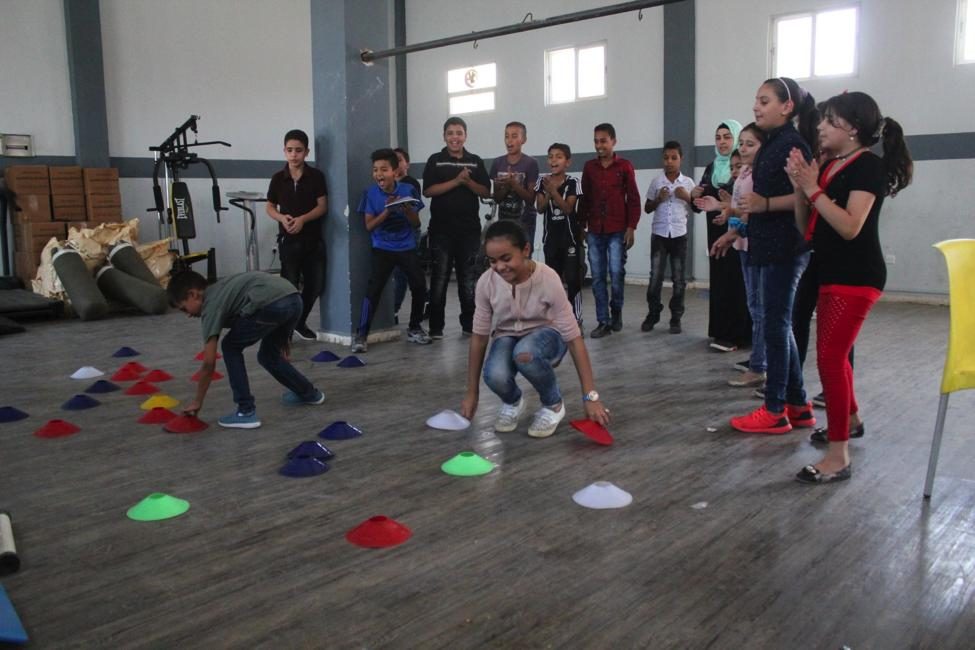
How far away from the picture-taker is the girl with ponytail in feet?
11.1

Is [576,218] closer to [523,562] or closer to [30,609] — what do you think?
[523,562]

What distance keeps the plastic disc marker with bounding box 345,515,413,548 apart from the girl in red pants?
1543 mm

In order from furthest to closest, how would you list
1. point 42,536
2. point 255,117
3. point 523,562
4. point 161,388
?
point 255,117 < point 161,388 < point 42,536 < point 523,562

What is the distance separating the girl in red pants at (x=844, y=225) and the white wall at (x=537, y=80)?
7534 mm

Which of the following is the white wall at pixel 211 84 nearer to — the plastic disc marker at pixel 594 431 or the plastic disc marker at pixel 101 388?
the plastic disc marker at pixel 101 388

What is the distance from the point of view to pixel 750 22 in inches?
362

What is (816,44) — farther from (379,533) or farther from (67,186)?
(67,186)

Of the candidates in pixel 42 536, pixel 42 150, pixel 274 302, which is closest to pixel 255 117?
pixel 42 150

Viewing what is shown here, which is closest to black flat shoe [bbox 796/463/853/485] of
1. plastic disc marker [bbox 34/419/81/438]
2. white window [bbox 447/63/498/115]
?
plastic disc marker [bbox 34/419/81/438]

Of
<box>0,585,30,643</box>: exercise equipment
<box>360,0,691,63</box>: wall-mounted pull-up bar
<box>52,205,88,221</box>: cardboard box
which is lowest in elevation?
<box>0,585,30,643</box>: exercise equipment

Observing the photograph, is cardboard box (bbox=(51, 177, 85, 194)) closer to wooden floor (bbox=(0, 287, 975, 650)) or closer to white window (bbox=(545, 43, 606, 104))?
wooden floor (bbox=(0, 287, 975, 650))

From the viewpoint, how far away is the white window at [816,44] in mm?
8586

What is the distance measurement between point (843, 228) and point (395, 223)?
3697mm

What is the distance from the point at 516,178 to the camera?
6.36 m
